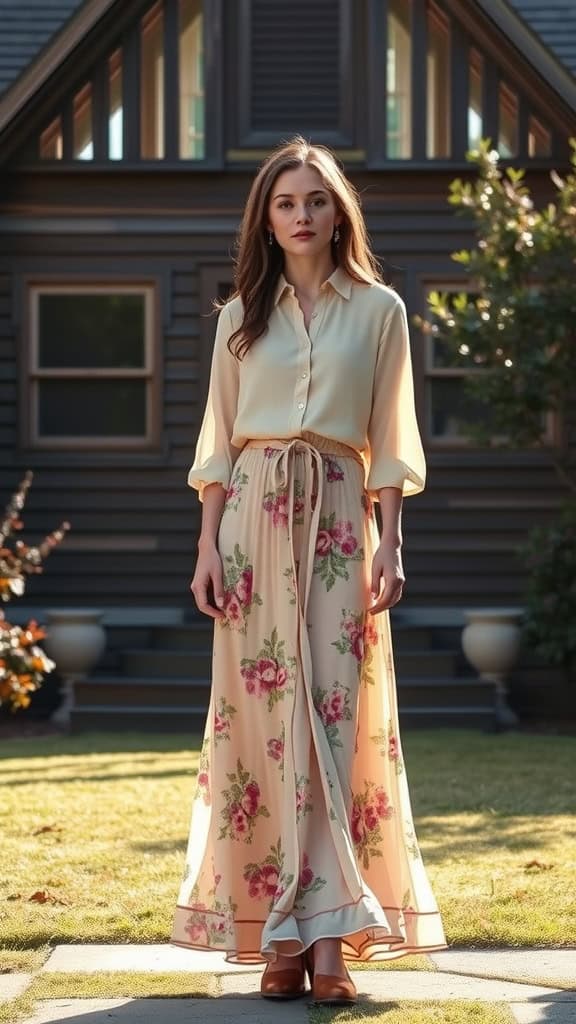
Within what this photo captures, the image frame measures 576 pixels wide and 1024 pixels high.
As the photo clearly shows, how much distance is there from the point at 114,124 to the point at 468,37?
2.56m

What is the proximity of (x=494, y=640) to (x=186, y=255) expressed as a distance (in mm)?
3513

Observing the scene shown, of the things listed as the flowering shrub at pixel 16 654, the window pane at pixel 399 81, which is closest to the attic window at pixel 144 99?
the window pane at pixel 399 81

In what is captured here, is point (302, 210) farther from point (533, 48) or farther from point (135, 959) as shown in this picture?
point (533, 48)

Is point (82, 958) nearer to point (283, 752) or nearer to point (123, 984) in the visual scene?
point (123, 984)

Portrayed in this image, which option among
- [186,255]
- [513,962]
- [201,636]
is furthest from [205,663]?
[513,962]

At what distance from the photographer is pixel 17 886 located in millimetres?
5352

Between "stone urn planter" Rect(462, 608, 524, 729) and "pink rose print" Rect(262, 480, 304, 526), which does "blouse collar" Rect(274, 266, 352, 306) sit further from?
"stone urn planter" Rect(462, 608, 524, 729)

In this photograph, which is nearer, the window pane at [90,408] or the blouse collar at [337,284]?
the blouse collar at [337,284]

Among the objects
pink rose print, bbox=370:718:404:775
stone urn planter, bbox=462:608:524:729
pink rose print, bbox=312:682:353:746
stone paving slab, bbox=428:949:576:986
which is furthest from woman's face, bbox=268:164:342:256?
stone urn planter, bbox=462:608:524:729

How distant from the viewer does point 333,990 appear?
3676mm

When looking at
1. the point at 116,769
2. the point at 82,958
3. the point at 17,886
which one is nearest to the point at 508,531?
the point at 116,769

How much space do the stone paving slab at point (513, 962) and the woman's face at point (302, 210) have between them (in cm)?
177

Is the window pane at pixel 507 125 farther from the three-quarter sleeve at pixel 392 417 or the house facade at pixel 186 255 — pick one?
the three-quarter sleeve at pixel 392 417

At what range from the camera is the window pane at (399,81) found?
11969 millimetres
